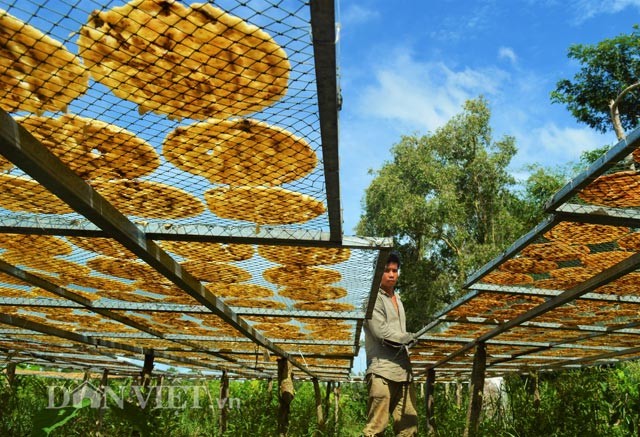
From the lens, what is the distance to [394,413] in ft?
17.4

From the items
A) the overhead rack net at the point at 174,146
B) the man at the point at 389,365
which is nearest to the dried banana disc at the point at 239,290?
the overhead rack net at the point at 174,146

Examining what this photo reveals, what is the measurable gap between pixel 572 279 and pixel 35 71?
4795 millimetres

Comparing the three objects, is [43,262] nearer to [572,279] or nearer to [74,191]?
[74,191]

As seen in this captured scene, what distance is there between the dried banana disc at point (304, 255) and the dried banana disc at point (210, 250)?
5.4 inches

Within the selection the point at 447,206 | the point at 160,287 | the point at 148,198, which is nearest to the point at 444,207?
the point at 447,206

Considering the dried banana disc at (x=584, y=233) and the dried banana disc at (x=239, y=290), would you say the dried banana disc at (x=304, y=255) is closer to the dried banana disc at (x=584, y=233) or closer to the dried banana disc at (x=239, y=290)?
the dried banana disc at (x=239, y=290)

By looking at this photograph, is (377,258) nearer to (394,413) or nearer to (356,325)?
(394,413)

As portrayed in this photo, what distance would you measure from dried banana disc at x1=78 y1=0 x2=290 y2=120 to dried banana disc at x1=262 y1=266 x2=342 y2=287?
244 cm

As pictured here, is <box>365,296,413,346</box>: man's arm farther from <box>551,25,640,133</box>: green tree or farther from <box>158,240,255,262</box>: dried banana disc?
<box>551,25,640,133</box>: green tree

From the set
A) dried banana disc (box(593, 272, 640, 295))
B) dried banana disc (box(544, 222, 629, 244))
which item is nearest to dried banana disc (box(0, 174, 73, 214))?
dried banana disc (box(544, 222, 629, 244))

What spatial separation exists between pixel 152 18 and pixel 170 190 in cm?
138

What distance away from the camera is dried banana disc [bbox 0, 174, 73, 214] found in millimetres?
3053

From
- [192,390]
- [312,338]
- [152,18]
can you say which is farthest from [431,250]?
[152,18]

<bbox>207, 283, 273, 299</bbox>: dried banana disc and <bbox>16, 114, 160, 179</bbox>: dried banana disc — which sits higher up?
<bbox>16, 114, 160, 179</bbox>: dried banana disc
